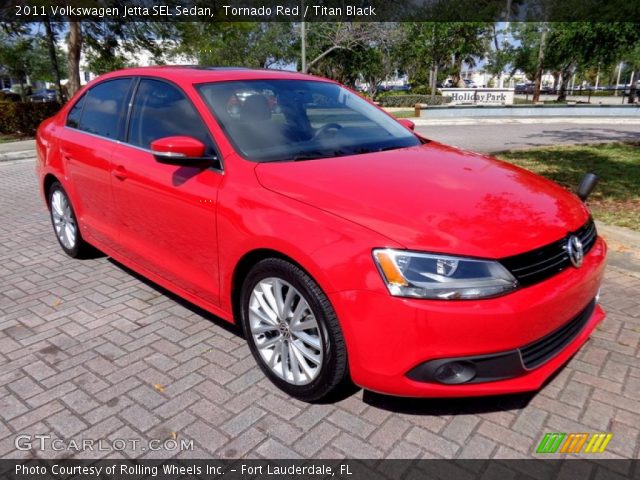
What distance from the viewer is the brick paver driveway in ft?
8.13

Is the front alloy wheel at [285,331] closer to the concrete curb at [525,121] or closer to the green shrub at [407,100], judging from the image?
the concrete curb at [525,121]

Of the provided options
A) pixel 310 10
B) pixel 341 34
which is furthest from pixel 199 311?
pixel 310 10

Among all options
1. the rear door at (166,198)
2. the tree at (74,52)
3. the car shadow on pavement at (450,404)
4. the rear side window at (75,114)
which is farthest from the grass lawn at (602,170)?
the tree at (74,52)

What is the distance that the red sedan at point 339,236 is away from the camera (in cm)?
222

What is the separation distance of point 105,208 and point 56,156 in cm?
108

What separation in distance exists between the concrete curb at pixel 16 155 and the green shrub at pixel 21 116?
5.13 m

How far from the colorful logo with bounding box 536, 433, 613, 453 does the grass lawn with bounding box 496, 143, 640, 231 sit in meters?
3.65

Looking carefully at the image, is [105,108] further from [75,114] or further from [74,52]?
[74,52]

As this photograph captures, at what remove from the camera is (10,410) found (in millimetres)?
2754

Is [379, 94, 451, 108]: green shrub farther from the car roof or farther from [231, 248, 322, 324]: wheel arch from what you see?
[231, 248, 322, 324]: wheel arch

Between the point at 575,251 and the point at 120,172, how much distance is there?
2.97 metres

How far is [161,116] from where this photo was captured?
3500 mm

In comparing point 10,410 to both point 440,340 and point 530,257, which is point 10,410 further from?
point 530,257

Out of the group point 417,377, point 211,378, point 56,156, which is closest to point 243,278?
point 211,378
